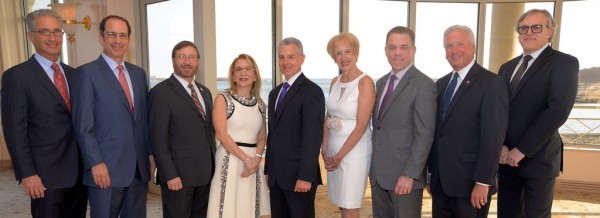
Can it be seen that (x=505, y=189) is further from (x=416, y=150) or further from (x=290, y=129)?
(x=290, y=129)

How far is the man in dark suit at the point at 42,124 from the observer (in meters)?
1.88

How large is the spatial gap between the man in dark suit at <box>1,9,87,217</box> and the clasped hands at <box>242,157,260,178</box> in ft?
3.18

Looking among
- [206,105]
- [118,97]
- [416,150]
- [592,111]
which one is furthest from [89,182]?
[592,111]

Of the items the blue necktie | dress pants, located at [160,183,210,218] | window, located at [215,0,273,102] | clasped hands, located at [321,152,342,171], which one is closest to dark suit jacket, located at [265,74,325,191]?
clasped hands, located at [321,152,342,171]

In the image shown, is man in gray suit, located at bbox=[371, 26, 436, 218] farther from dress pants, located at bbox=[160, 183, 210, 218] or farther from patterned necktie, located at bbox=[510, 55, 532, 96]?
dress pants, located at bbox=[160, 183, 210, 218]

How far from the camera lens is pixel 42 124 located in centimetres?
194

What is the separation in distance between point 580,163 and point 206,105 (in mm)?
4980

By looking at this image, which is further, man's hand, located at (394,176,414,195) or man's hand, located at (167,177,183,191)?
man's hand, located at (167,177,183,191)

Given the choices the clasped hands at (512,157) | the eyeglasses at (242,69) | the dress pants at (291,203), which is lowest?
the dress pants at (291,203)

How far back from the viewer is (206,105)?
2.37 meters

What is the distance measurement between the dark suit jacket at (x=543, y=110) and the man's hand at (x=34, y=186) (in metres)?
2.74

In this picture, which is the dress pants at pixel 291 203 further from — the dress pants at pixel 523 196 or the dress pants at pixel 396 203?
the dress pants at pixel 523 196

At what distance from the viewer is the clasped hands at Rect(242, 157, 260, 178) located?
7.54 ft

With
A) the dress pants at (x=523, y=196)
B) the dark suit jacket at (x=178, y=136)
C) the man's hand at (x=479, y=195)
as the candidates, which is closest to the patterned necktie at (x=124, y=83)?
the dark suit jacket at (x=178, y=136)
